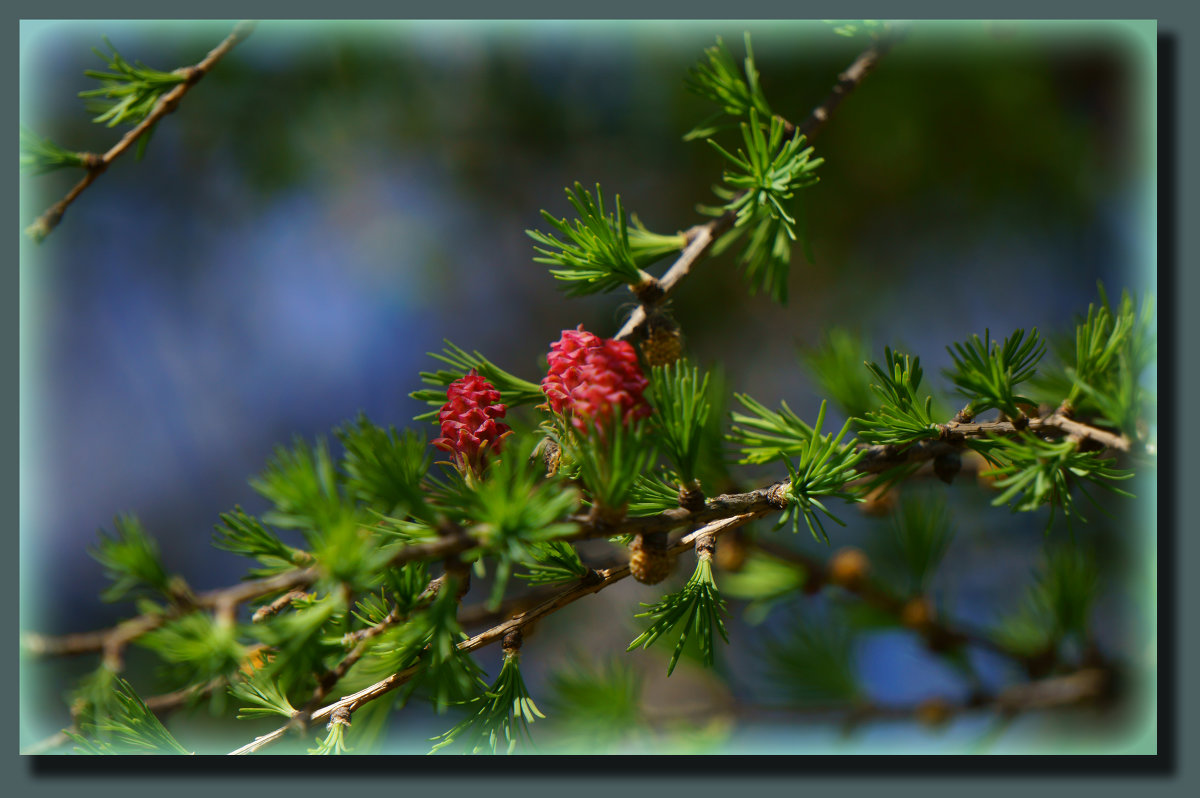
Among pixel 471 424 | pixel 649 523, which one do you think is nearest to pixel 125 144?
pixel 471 424

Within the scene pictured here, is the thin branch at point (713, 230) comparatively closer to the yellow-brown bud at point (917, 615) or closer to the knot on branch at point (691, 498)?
the knot on branch at point (691, 498)

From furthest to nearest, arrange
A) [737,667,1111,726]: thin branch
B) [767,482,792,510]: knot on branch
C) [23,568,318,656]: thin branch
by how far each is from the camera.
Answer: [737,667,1111,726]: thin branch
[767,482,792,510]: knot on branch
[23,568,318,656]: thin branch

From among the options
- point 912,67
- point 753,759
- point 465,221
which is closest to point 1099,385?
point 753,759

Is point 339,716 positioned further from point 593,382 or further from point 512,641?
point 593,382

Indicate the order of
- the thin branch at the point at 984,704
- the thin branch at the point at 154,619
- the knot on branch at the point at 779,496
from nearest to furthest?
the thin branch at the point at 154,619 → the knot on branch at the point at 779,496 → the thin branch at the point at 984,704

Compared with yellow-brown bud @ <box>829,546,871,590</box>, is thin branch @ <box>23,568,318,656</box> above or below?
above

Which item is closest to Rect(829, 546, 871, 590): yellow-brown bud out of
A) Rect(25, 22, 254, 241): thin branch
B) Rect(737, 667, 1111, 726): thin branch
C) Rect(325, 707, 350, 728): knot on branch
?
A: Rect(737, 667, 1111, 726): thin branch

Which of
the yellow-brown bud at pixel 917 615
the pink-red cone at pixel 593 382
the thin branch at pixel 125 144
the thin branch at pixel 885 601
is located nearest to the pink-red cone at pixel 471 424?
the pink-red cone at pixel 593 382

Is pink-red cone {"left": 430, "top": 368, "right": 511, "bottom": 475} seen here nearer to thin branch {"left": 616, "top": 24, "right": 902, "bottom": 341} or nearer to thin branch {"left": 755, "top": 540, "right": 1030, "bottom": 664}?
thin branch {"left": 616, "top": 24, "right": 902, "bottom": 341}
